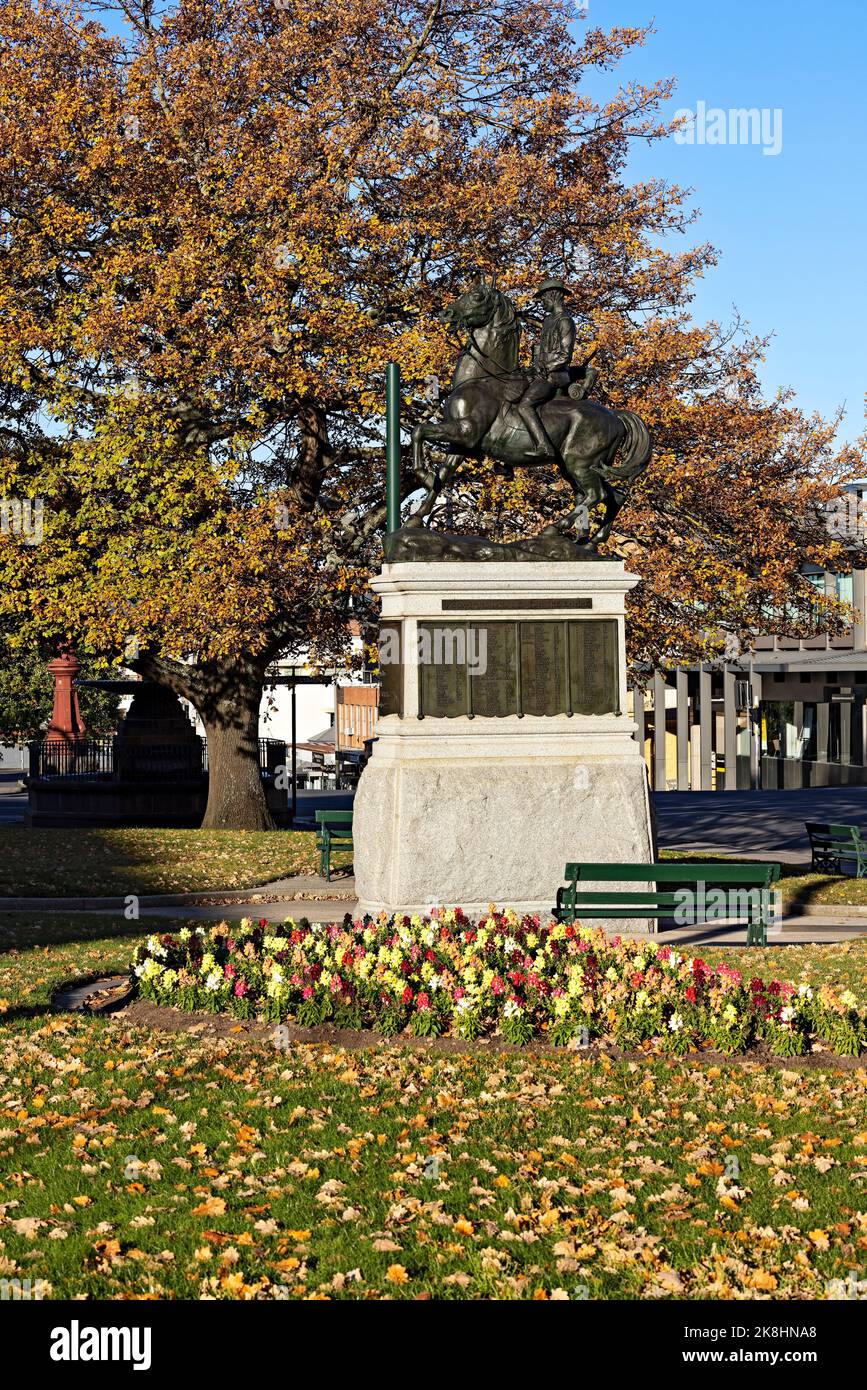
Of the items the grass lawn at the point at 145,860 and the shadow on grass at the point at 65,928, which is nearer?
the shadow on grass at the point at 65,928

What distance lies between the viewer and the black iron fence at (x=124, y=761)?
109 ft

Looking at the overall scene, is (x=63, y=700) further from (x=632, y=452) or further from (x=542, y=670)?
(x=542, y=670)

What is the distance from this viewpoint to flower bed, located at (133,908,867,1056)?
31.2 feet

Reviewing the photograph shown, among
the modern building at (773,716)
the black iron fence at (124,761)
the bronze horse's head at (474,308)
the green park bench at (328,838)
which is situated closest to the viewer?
the bronze horse's head at (474,308)

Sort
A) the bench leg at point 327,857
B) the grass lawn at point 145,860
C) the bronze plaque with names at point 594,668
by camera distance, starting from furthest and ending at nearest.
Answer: the bench leg at point 327,857
the grass lawn at point 145,860
the bronze plaque with names at point 594,668

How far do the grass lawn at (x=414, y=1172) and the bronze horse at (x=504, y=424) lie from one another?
24.0 ft

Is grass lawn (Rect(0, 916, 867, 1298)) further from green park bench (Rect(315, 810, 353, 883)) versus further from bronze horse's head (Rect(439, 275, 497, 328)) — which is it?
green park bench (Rect(315, 810, 353, 883))

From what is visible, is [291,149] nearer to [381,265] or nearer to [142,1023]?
[381,265]

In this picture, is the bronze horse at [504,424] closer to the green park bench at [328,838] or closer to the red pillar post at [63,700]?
the green park bench at [328,838]

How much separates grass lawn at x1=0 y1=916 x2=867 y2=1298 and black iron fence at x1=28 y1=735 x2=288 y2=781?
22711mm

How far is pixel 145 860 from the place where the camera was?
75.8ft

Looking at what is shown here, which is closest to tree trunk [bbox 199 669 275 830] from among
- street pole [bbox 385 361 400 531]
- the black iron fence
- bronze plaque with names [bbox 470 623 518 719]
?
the black iron fence

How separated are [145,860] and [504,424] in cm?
1085

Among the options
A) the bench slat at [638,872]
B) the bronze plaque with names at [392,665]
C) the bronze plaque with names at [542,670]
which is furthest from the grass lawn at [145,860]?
the bench slat at [638,872]
